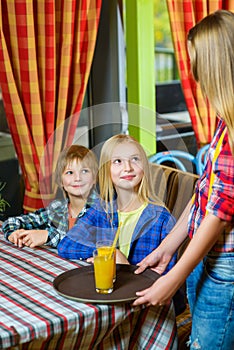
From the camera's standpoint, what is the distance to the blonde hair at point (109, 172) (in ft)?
6.04

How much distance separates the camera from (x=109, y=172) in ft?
6.10

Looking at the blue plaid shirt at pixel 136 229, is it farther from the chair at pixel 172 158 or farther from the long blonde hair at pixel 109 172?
the chair at pixel 172 158

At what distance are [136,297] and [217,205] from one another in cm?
30

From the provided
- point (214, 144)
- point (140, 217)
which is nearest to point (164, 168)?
point (140, 217)

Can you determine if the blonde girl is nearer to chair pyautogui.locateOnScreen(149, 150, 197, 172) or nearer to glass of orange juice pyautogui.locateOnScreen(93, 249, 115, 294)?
glass of orange juice pyautogui.locateOnScreen(93, 249, 115, 294)

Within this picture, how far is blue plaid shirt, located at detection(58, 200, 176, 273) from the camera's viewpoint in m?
1.87

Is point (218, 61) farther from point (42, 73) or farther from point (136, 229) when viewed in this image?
point (42, 73)

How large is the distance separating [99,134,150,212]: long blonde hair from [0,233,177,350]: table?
244 millimetres

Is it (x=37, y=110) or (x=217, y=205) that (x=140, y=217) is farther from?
(x=37, y=110)

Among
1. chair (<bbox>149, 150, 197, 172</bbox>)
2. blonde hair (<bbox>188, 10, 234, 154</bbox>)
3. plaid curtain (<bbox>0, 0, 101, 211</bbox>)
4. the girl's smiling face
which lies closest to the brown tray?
the girl's smiling face

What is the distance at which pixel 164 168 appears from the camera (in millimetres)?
2438

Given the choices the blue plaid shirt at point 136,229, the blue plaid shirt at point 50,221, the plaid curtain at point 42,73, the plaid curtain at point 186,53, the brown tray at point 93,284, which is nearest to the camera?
the brown tray at point 93,284

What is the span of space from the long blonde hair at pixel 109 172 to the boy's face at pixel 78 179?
43 mm

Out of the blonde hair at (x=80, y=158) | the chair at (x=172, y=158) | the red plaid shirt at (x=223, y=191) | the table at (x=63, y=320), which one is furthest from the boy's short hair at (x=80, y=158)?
the chair at (x=172, y=158)
